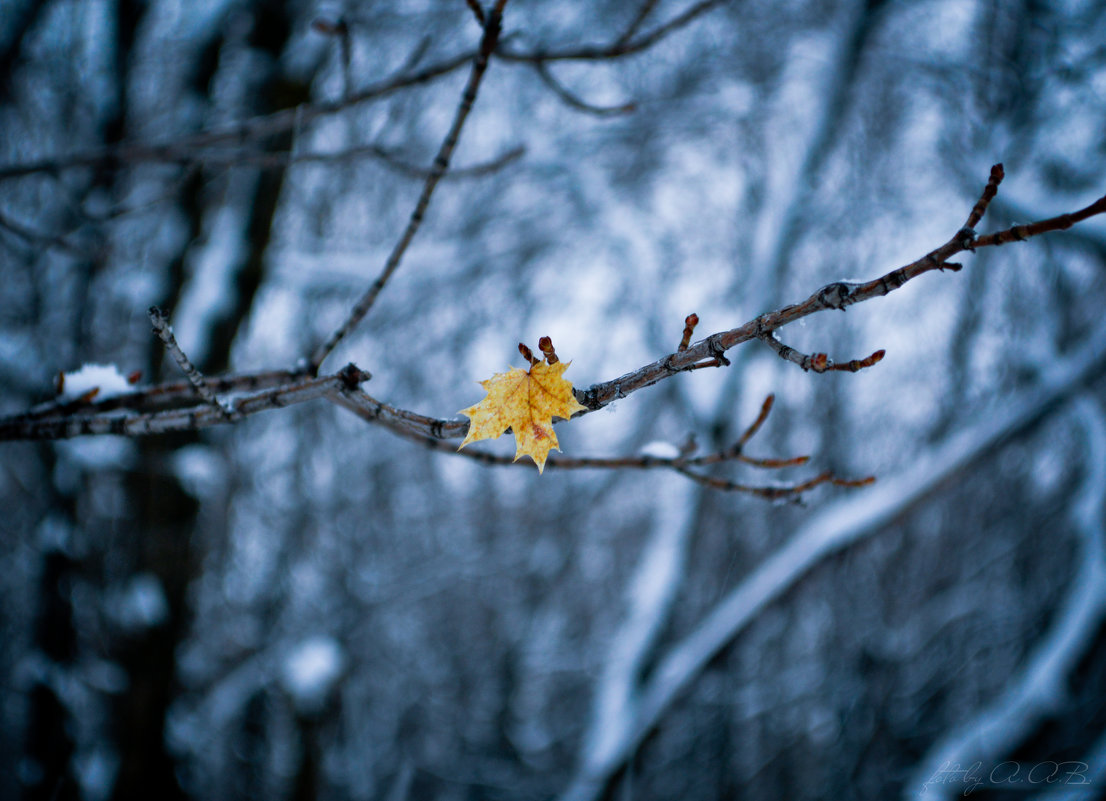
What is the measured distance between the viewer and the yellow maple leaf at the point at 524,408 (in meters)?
0.75

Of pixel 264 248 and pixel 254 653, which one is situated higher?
pixel 264 248

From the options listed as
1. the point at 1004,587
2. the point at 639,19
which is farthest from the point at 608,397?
the point at 1004,587

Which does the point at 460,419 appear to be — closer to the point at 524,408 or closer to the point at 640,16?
the point at 524,408

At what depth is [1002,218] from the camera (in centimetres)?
365

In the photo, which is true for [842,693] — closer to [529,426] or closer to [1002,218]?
[1002,218]

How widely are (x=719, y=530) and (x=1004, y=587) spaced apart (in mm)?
2530

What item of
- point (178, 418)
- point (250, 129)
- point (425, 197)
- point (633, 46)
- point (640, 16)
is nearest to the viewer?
point (178, 418)
